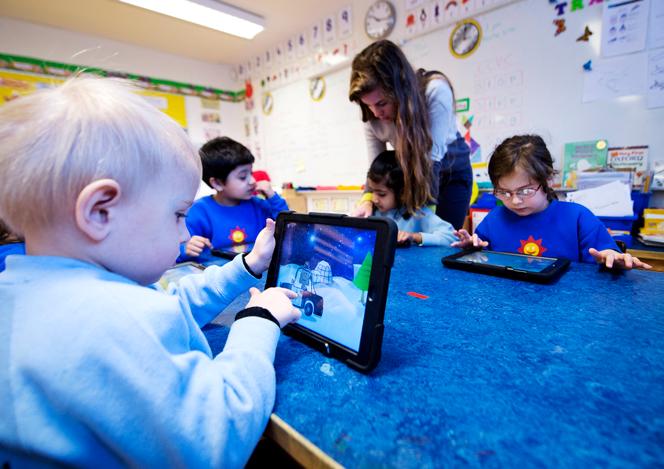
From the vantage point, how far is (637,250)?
4.73 ft

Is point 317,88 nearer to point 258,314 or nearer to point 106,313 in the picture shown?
point 258,314

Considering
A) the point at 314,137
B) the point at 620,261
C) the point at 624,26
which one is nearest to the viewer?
the point at 620,261

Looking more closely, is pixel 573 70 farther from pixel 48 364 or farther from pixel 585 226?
pixel 48 364

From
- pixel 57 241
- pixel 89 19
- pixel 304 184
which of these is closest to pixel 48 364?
pixel 57 241

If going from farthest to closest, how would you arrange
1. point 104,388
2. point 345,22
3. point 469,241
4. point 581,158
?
1. point 345,22
2. point 581,158
3. point 469,241
4. point 104,388

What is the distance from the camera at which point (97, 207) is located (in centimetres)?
35

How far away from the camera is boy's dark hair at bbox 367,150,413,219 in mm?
1353

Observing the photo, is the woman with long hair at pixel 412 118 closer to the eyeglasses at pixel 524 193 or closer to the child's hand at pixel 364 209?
the child's hand at pixel 364 209

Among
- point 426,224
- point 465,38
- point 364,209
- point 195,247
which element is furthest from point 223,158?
point 465,38

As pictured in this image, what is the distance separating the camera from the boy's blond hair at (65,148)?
330 millimetres

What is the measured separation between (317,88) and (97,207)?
316cm

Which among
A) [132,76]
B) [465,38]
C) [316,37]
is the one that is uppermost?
[316,37]

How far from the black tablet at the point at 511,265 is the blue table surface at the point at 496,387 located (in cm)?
9

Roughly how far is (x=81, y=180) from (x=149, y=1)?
2867mm
